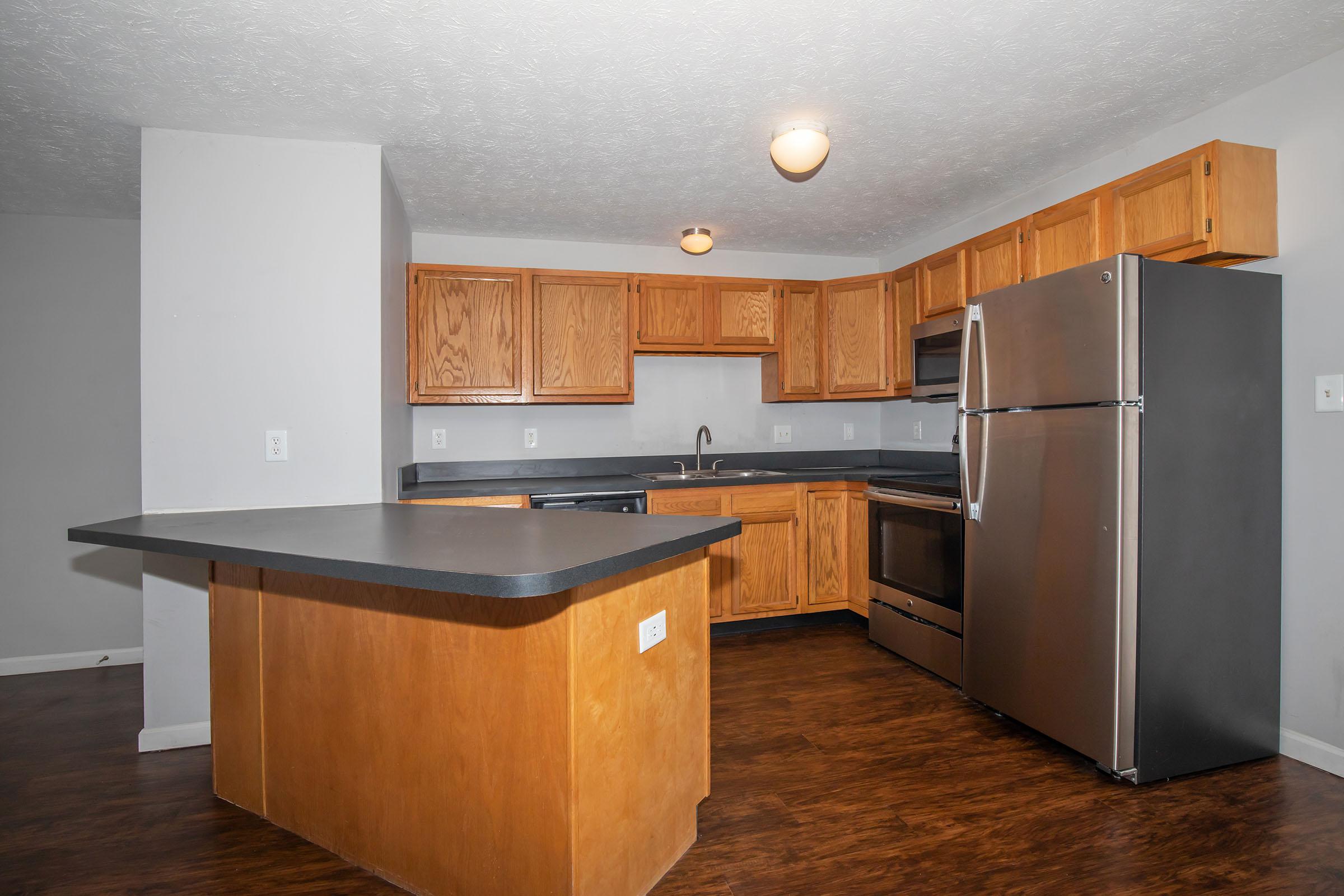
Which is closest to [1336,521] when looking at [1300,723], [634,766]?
[1300,723]

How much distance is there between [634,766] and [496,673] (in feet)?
1.30

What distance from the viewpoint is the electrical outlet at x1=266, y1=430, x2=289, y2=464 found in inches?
102

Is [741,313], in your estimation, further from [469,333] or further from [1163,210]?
[1163,210]

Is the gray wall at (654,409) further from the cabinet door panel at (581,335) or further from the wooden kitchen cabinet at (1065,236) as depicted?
the wooden kitchen cabinet at (1065,236)

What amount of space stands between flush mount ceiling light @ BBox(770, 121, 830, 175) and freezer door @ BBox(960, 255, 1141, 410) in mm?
867

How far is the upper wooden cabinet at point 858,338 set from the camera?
4000 millimetres

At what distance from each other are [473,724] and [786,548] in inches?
100

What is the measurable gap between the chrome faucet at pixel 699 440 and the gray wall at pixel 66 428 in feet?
9.83

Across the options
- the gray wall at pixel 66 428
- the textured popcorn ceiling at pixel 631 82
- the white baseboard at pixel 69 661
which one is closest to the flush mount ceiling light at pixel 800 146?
the textured popcorn ceiling at pixel 631 82

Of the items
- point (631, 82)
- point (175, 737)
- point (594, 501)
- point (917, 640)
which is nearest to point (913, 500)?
point (917, 640)

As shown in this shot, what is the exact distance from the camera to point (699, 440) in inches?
156

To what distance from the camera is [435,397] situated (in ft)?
11.7

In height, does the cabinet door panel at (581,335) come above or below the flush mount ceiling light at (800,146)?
below

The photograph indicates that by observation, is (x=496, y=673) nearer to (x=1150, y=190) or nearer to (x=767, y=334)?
(x=1150, y=190)
